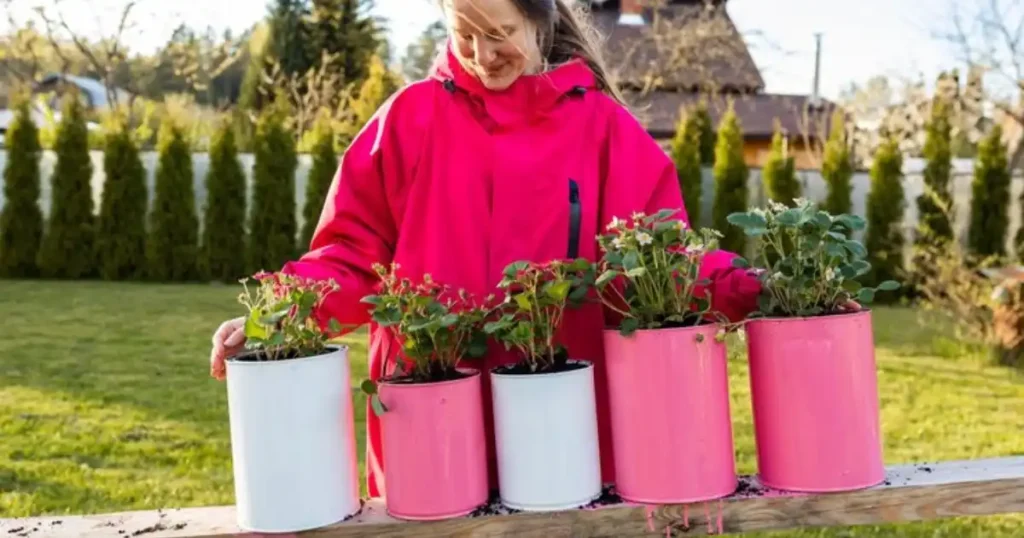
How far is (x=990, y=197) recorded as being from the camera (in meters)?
10.3

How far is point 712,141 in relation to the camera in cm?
1095

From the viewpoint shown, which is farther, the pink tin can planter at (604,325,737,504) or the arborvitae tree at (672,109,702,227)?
the arborvitae tree at (672,109,702,227)

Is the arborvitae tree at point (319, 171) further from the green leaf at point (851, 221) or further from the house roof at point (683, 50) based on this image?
the green leaf at point (851, 221)

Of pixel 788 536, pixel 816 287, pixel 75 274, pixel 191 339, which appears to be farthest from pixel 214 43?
pixel 816 287

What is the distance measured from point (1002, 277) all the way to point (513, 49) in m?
5.78

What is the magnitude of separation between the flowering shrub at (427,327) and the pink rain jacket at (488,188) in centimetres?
17

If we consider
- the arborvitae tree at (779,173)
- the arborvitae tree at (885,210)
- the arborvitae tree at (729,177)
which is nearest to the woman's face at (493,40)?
the arborvitae tree at (729,177)

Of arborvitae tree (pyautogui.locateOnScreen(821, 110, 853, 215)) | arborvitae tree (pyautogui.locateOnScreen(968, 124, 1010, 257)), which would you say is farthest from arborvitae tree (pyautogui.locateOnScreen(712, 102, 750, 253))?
arborvitae tree (pyautogui.locateOnScreen(968, 124, 1010, 257))

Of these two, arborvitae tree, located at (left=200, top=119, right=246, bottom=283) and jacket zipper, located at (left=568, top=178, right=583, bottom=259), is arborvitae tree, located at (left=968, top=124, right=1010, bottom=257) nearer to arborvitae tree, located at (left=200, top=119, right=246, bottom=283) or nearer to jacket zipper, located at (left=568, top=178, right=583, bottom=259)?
arborvitae tree, located at (left=200, top=119, right=246, bottom=283)

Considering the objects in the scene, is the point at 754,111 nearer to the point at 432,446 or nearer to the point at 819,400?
the point at 819,400

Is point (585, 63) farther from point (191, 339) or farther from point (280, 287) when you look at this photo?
point (191, 339)

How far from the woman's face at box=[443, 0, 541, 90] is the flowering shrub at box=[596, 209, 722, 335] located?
14.3 inches

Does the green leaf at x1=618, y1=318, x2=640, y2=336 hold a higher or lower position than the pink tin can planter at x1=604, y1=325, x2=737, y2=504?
higher

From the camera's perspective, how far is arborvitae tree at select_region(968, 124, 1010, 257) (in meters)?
10.3
